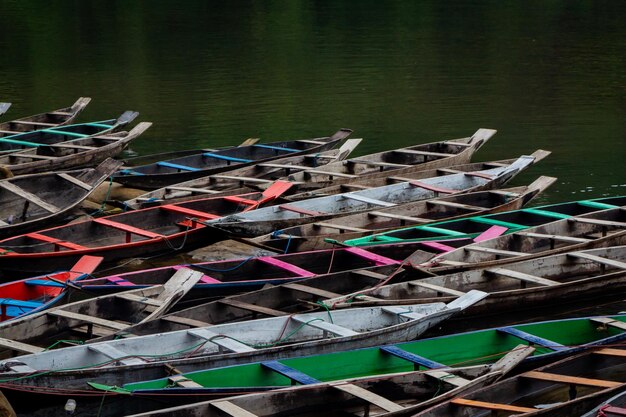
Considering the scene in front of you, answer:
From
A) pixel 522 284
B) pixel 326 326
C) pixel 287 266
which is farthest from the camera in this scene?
pixel 522 284

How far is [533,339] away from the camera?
998cm

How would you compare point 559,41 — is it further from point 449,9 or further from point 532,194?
point 532,194

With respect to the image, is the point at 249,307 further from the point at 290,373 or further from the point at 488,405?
the point at 488,405

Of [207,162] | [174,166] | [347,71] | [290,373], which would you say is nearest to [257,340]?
[290,373]

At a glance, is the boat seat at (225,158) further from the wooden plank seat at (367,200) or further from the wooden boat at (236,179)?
the wooden plank seat at (367,200)

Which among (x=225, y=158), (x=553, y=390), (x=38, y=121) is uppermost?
(x=38, y=121)

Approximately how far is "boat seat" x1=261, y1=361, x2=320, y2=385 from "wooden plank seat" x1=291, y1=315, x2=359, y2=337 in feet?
3.02

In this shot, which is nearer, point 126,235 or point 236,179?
point 126,235

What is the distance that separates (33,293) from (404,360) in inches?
172

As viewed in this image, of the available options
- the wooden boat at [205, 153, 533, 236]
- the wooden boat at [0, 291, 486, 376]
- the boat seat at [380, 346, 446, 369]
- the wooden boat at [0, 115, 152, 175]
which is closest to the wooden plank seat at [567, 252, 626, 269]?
the wooden boat at [0, 291, 486, 376]

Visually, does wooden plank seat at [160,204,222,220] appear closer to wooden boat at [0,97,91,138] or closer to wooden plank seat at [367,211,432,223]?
wooden plank seat at [367,211,432,223]

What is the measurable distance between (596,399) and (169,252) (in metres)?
6.60

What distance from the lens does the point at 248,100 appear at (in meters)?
27.9

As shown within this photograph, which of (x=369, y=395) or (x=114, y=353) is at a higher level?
(x=114, y=353)
